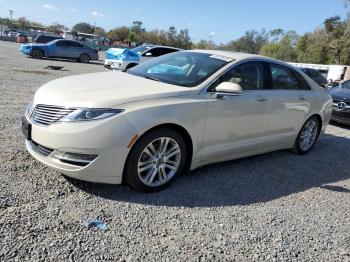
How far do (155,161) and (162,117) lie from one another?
52 cm

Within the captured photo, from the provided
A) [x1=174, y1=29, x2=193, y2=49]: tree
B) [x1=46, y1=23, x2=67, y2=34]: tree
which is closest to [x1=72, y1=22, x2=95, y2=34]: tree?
[x1=46, y1=23, x2=67, y2=34]: tree

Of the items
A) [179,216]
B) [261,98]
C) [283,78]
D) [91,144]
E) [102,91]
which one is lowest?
[179,216]

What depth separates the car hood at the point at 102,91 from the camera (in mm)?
3945

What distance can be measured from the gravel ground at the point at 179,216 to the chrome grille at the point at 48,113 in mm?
691

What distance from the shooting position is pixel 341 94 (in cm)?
1041

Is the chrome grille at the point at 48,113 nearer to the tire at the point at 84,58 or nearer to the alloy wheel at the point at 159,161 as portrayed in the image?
the alloy wheel at the point at 159,161

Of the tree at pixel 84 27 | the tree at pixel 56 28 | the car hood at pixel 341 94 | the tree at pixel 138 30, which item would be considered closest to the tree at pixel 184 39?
the tree at pixel 138 30

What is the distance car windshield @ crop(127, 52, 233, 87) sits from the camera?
4.84 meters

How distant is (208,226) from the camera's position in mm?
3830

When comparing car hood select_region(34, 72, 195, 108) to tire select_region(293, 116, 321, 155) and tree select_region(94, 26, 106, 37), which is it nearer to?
tire select_region(293, 116, 321, 155)

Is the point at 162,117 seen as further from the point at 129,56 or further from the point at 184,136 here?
the point at 129,56

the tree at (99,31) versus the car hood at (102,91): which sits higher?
the tree at (99,31)

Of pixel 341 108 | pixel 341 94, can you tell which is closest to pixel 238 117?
pixel 341 108

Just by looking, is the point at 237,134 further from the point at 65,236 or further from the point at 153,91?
the point at 65,236
